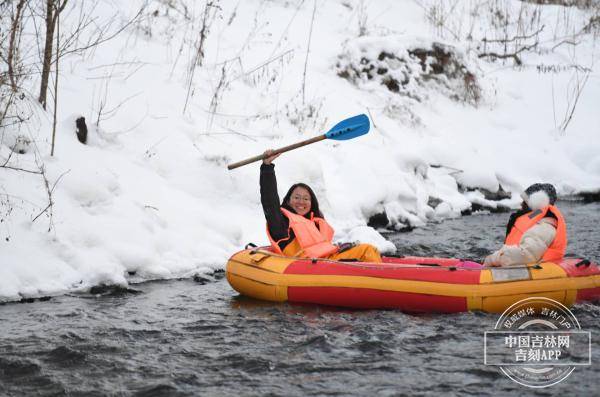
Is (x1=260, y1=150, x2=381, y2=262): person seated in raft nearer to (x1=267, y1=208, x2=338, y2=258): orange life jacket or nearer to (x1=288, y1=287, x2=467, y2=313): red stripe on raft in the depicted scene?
(x1=267, y1=208, x2=338, y2=258): orange life jacket

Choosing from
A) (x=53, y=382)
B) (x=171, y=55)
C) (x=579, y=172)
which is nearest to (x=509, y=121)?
(x=579, y=172)

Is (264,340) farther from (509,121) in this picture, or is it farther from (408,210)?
(509,121)

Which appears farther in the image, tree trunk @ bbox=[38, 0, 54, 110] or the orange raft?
tree trunk @ bbox=[38, 0, 54, 110]

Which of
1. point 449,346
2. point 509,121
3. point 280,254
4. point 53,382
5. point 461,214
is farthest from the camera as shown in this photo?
point 509,121

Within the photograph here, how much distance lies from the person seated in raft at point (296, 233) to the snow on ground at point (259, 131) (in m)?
0.86

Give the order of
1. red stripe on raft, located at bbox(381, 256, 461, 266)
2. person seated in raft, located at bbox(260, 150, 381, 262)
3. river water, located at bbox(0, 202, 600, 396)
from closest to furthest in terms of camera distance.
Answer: river water, located at bbox(0, 202, 600, 396) < red stripe on raft, located at bbox(381, 256, 461, 266) < person seated in raft, located at bbox(260, 150, 381, 262)

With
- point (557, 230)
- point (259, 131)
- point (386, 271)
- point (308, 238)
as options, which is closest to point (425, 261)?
point (386, 271)

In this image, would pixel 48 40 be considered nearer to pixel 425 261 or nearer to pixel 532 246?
pixel 425 261

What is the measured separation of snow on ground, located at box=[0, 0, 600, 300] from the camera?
5.85m

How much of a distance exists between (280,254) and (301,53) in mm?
6493

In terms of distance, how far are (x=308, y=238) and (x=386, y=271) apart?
876 millimetres

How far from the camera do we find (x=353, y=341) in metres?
4.14

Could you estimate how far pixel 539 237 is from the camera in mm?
4906

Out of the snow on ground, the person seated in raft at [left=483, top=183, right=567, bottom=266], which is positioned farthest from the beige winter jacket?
the snow on ground
